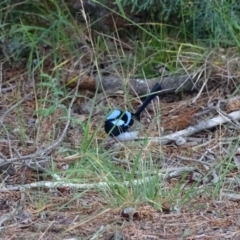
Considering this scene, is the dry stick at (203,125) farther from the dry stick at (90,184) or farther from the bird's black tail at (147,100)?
the dry stick at (90,184)

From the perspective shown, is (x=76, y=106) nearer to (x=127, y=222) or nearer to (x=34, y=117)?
(x=34, y=117)

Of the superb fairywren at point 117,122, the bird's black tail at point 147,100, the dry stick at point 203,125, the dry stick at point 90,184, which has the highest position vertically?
the dry stick at point 90,184

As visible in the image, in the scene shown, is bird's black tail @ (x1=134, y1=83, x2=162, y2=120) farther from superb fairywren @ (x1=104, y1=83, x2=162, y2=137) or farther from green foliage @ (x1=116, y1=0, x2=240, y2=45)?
green foliage @ (x1=116, y1=0, x2=240, y2=45)

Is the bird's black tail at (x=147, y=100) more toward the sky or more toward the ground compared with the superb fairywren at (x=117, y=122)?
more toward the ground

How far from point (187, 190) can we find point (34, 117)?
1323 millimetres

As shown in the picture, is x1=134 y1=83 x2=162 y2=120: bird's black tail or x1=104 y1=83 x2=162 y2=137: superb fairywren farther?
x1=134 y1=83 x2=162 y2=120: bird's black tail

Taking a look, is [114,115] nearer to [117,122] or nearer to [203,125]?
[117,122]

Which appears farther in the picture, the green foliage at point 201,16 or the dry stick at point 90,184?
the green foliage at point 201,16

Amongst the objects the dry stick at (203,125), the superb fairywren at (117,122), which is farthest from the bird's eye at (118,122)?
the dry stick at (203,125)

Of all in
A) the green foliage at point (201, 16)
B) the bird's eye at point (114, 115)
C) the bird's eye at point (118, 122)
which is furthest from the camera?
the green foliage at point (201, 16)

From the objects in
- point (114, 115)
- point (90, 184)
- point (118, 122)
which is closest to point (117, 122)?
point (118, 122)

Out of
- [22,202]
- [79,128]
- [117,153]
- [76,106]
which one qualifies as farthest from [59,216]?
[76,106]

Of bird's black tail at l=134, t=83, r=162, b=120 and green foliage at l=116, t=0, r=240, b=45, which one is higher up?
green foliage at l=116, t=0, r=240, b=45

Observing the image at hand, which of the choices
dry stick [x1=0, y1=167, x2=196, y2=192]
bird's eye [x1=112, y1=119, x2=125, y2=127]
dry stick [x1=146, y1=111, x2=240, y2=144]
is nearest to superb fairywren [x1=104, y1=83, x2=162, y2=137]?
bird's eye [x1=112, y1=119, x2=125, y2=127]
